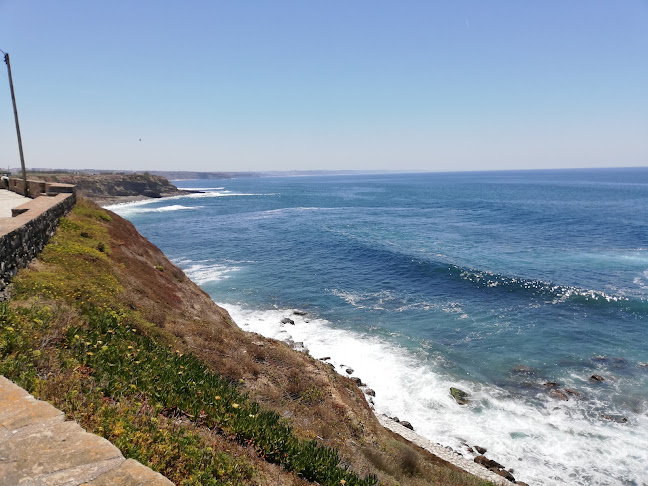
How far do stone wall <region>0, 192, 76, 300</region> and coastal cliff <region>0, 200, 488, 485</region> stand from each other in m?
0.43

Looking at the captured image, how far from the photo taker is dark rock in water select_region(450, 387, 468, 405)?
66.7 ft

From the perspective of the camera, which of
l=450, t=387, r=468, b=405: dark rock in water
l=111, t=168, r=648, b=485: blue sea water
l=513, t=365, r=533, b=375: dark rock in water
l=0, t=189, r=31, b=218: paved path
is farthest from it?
l=513, t=365, r=533, b=375: dark rock in water

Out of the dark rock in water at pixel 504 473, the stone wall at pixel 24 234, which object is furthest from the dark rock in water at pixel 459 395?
the stone wall at pixel 24 234

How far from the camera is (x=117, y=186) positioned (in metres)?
133

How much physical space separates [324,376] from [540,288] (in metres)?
29.2

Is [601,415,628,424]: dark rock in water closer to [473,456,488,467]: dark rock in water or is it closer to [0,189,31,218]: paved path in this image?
[473,456,488,467]: dark rock in water

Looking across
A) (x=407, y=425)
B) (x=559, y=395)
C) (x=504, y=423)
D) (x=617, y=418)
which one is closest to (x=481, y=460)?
(x=407, y=425)

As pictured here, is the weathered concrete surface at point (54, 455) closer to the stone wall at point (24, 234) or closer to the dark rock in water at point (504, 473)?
the stone wall at point (24, 234)

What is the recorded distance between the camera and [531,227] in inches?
2675

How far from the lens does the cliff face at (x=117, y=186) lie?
11788 centimetres

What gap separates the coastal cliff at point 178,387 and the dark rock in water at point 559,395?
10640mm

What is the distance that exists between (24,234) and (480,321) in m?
29.1

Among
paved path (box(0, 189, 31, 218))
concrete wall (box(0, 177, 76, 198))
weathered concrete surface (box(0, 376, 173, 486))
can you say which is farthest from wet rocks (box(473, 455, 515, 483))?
concrete wall (box(0, 177, 76, 198))

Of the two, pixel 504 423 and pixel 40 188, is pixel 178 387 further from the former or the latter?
pixel 40 188
